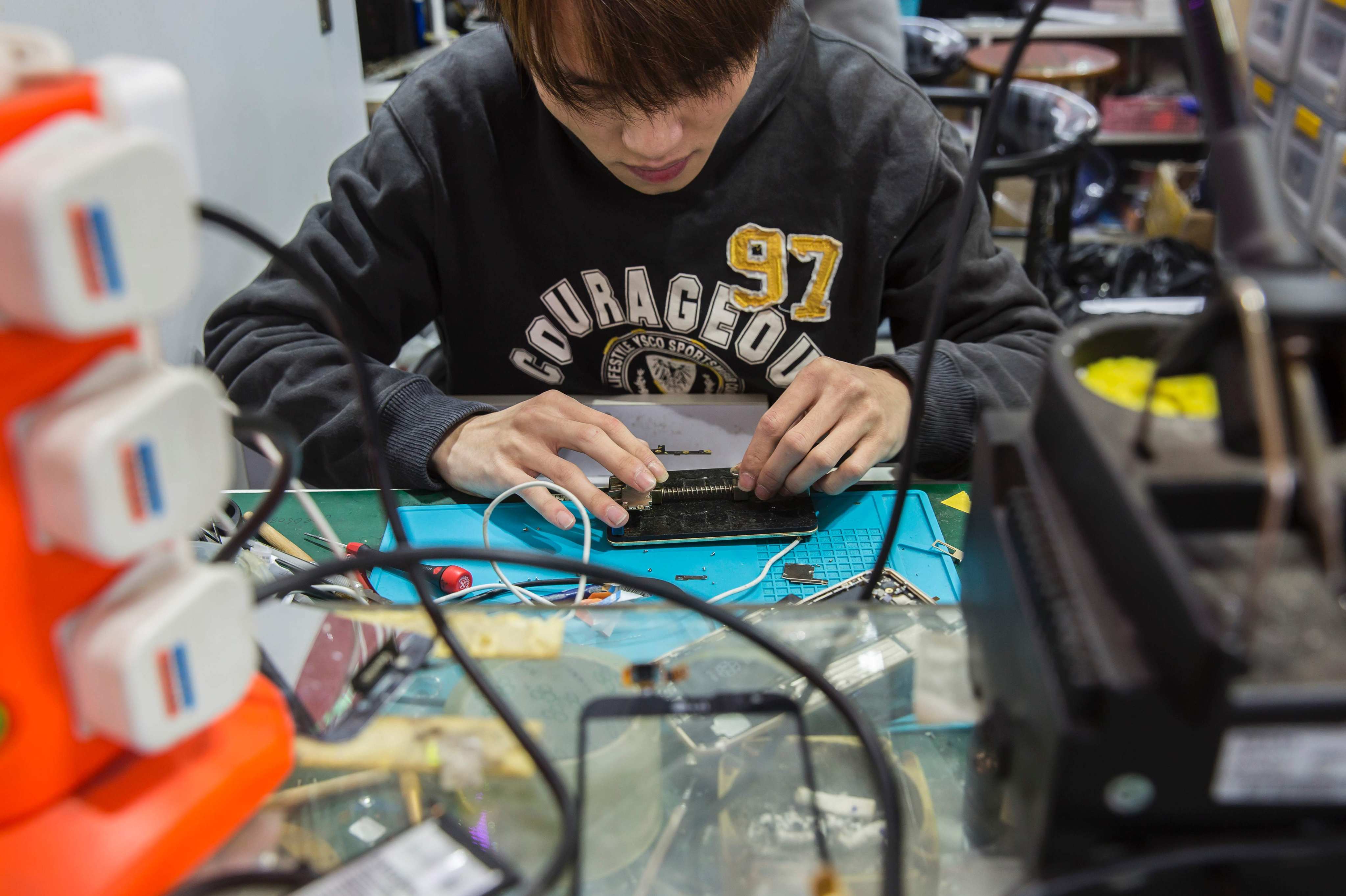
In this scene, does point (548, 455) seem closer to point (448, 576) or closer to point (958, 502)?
point (448, 576)

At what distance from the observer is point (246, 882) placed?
41cm

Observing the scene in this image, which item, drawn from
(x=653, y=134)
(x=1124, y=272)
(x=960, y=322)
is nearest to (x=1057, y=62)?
(x=1124, y=272)

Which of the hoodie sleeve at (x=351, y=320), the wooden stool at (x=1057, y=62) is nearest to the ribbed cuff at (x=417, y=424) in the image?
the hoodie sleeve at (x=351, y=320)

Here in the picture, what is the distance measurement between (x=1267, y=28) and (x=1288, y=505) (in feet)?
8.91

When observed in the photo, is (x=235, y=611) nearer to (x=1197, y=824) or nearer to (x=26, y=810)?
(x=26, y=810)

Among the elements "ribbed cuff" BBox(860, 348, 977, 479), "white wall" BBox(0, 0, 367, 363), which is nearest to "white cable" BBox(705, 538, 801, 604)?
"ribbed cuff" BBox(860, 348, 977, 479)

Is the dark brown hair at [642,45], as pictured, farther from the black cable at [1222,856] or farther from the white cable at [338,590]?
the black cable at [1222,856]

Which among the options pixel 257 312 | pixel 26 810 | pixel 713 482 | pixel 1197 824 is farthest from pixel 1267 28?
pixel 26 810

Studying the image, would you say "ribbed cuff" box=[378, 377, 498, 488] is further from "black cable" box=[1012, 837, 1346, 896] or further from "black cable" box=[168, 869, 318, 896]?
"black cable" box=[1012, 837, 1346, 896]

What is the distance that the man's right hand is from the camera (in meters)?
0.87

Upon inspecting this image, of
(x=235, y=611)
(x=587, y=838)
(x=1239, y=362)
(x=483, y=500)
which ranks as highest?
(x=1239, y=362)

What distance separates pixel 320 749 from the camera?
47 centimetres

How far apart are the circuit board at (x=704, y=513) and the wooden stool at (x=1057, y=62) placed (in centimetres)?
221

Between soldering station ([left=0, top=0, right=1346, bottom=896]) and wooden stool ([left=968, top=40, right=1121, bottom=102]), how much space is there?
2.54 metres
